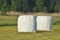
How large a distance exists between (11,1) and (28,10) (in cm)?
1444

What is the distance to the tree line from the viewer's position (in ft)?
346

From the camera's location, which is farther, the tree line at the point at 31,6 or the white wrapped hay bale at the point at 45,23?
the tree line at the point at 31,6

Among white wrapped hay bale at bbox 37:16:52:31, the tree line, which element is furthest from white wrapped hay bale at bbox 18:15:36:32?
the tree line

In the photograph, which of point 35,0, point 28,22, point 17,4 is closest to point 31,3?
point 35,0

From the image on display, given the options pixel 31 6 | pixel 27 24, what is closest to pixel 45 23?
pixel 27 24

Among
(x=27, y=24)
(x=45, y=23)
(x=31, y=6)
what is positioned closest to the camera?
(x=27, y=24)

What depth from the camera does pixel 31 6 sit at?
115 meters

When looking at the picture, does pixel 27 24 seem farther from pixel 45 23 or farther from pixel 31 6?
pixel 31 6

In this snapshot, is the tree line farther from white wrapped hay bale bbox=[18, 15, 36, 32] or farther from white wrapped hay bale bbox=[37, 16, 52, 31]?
white wrapped hay bale bbox=[18, 15, 36, 32]

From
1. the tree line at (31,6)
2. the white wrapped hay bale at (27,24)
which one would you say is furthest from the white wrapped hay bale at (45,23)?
the tree line at (31,6)

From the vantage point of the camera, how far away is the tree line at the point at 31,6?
346 ft

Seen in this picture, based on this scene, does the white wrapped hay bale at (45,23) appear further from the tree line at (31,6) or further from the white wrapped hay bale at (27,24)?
the tree line at (31,6)

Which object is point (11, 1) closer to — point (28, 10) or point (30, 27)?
point (28, 10)

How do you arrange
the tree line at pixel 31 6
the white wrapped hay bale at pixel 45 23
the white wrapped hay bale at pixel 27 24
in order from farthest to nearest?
the tree line at pixel 31 6 → the white wrapped hay bale at pixel 45 23 → the white wrapped hay bale at pixel 27 24
